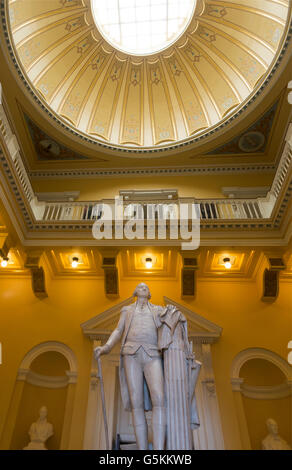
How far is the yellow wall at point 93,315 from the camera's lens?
7.76 m

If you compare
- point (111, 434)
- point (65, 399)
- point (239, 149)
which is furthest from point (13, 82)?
point (111, 434)

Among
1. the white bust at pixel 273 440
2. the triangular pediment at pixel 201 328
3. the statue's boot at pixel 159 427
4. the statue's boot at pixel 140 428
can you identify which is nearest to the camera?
the statue's boot at pixel 159 427

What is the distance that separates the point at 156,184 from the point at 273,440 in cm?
874

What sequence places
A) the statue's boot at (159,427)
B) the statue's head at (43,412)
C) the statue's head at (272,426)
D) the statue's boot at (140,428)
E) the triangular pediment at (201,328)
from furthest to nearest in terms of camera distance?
the triangular pediment at (201,328), the statue's head at (43,412), the statue's head at (272,426), the statue's boot at (140,428), the statue's boot at (159,427)

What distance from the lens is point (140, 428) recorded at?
3.75 meters

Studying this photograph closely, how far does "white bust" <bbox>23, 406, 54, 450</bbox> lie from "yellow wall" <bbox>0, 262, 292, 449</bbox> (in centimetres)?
73

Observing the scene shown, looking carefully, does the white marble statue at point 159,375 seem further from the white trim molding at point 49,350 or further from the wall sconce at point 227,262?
the wall sconce at point 227,262

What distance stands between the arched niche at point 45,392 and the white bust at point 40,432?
0.26 meters

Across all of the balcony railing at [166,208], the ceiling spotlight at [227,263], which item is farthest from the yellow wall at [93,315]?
the balcony railing at [166,208]

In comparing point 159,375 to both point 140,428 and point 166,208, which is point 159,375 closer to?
point 140,428

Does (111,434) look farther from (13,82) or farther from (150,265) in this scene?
(13,82)

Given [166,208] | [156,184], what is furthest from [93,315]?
[156,184]

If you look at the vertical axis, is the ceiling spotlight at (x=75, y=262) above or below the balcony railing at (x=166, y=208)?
below

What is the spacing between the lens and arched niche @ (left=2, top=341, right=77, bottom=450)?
7.18 m
